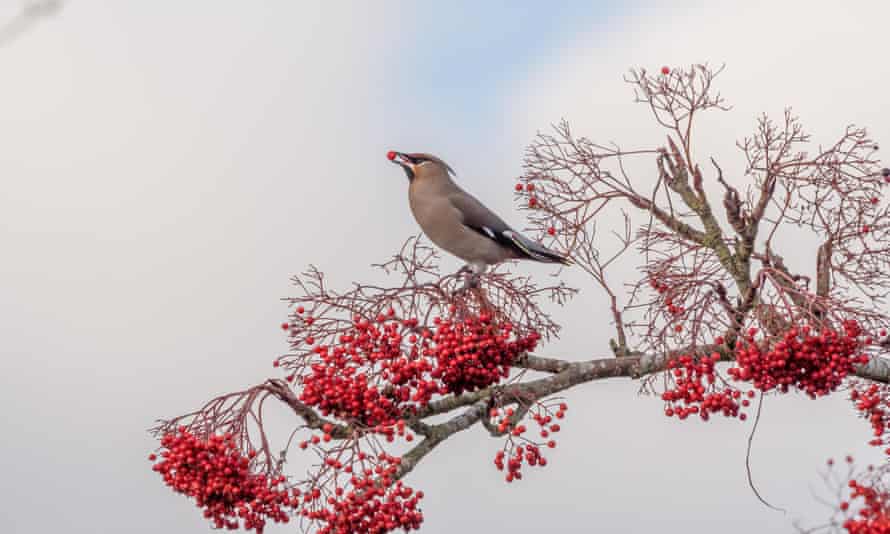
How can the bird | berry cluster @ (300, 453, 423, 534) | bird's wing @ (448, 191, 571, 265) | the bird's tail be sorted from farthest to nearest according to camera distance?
1. the bird
2. bird's wing @ (448, 191, 571, 265)
3. the bird's tail
4. berry cluster @ (300, 453, 423, 534)

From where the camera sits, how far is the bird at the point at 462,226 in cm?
820

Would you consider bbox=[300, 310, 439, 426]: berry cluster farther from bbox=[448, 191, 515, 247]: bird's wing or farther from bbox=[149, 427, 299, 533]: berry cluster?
bbox=[448, 191, 515, 247]: bird's wing

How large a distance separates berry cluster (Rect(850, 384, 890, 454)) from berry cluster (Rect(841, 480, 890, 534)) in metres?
0.43

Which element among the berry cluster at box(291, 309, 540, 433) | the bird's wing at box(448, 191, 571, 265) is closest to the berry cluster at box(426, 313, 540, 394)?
the berry cluster at box(291, 309, 540, 433)

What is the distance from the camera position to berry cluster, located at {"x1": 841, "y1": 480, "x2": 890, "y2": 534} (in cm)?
589

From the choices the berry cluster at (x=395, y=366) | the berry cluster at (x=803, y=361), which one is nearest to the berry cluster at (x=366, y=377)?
the berry cluster at (x=395, y=366)

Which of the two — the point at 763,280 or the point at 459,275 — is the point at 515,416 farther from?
the point at 763,280

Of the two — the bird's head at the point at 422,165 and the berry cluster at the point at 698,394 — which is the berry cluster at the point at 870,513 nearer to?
the berry cluster at the point at 698,394

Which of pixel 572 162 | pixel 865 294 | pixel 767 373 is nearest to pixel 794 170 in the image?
pixel 865 294

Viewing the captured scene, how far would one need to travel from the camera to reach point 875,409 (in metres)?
6.77

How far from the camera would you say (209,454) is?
5949 millimetres

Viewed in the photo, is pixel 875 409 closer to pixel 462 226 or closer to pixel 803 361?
pixel 803 361

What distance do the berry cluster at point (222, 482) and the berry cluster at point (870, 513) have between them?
9.27ft

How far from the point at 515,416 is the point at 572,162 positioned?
5.93 feet
